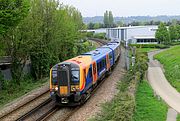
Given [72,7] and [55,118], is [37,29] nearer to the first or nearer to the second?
[55,118]

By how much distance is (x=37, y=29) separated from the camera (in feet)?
116

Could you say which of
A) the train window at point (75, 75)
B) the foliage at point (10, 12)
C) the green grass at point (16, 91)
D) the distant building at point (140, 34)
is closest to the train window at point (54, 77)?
the train window at point (75, 75)

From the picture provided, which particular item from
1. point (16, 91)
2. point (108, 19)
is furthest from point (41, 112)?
point (108, 19)

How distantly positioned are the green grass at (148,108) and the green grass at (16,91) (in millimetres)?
9967

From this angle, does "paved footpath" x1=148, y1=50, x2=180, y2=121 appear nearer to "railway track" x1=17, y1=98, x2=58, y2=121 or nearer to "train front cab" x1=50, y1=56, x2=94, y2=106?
"train front cab" x1=50, y1=56, x2=94, y2=106

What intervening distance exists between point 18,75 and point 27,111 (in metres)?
11.7

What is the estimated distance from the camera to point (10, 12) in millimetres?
26016

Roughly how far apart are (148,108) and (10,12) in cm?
1259

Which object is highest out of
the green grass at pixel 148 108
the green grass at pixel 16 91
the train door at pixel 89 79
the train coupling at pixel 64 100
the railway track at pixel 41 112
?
the train door at pixel 89 79

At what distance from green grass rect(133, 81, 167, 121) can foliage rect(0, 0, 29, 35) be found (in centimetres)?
1151

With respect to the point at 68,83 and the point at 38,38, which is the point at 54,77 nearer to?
the point at 68,83

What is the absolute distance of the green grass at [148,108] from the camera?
2280cm

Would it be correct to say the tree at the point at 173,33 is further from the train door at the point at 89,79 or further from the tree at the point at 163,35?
the train door at the point at 89,79

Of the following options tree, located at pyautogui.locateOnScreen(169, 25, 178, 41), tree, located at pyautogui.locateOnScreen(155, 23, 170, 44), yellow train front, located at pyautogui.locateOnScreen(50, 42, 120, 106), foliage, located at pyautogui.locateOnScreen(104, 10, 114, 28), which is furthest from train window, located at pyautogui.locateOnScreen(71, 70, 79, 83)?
foliage, located at pyautogui.locateOnScreen(104, 10, 114, 28)
